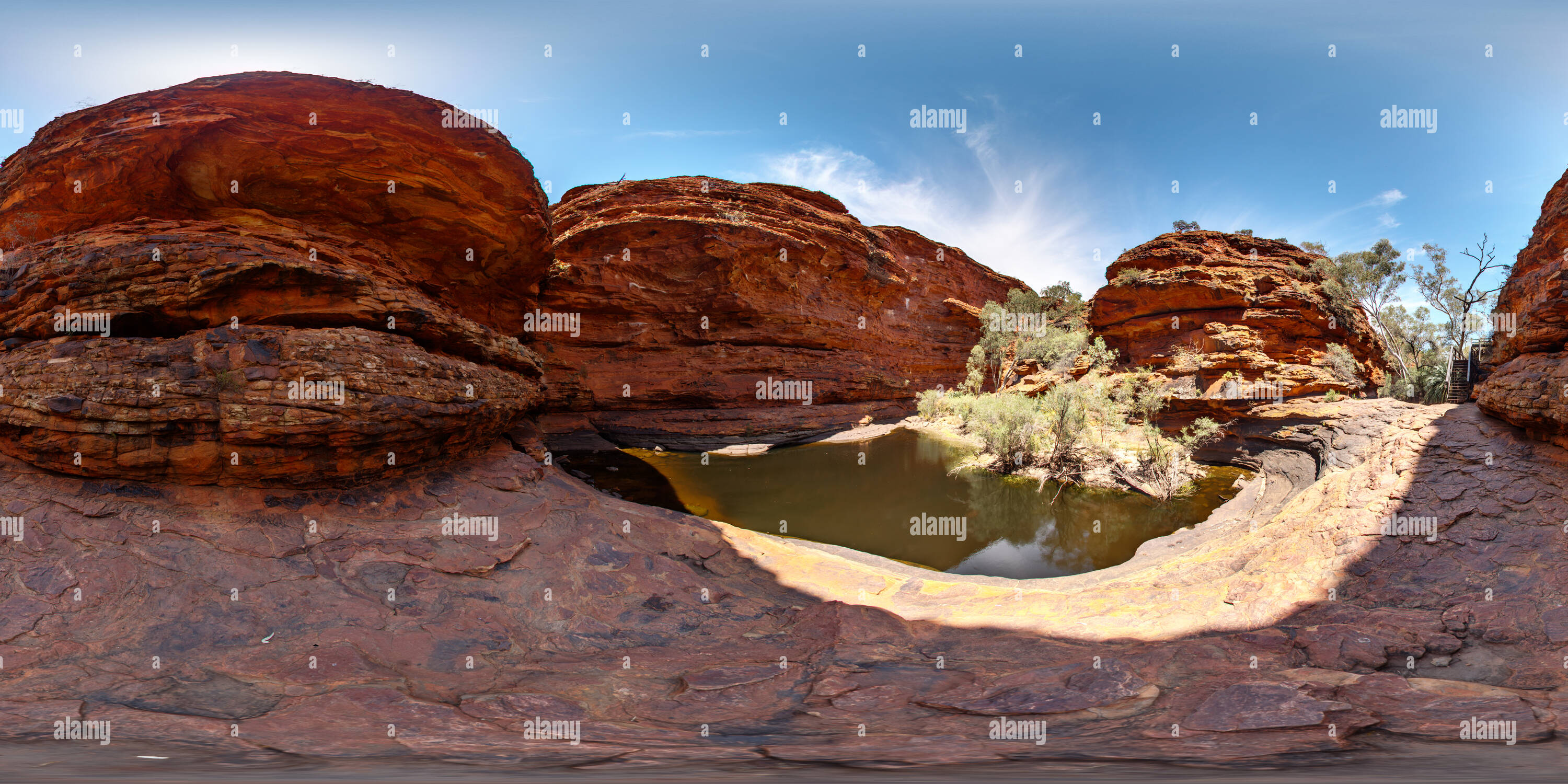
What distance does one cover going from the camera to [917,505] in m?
14.1

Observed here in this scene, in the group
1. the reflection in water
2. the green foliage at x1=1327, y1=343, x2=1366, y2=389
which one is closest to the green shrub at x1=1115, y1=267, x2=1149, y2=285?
the green foliage at x1=1327, y1=343, x2=1366, y2=389

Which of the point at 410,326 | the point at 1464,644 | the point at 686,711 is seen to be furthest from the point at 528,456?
the point at 1464,644

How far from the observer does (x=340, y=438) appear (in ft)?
22.2

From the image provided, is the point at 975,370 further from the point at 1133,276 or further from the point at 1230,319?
the point at 1230,319

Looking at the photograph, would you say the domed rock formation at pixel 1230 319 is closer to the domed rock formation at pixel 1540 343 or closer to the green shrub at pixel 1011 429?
the green shrub at pixel 1011 429

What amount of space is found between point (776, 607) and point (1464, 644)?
637 centimetres

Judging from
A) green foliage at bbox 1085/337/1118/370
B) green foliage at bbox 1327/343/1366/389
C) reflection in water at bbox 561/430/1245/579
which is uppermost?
green foliage at bbox 1085/337/1118/370

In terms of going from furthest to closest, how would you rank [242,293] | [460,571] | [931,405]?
[931,405], [242,293], [460,571]

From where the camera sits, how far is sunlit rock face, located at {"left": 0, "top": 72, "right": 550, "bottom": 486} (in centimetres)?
588

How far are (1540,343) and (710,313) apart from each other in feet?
76.7

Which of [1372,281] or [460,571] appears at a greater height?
[1372,281]

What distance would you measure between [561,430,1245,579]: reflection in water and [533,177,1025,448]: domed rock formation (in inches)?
166

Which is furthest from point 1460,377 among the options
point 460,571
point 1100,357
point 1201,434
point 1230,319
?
point 460,571

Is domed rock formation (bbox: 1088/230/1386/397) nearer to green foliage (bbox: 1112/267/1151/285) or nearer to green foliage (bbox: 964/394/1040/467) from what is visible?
green foliage (bbox: 1112/267/1151/285)
